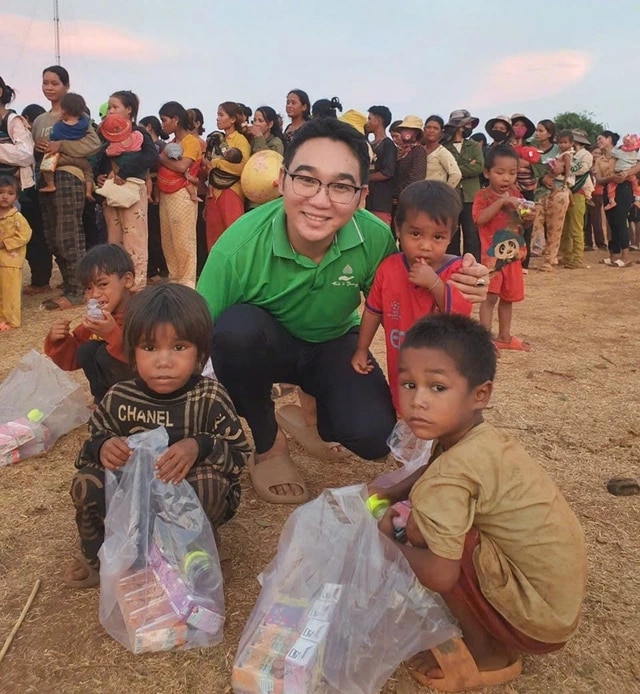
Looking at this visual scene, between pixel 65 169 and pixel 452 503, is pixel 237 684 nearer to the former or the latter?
pixel 452 503

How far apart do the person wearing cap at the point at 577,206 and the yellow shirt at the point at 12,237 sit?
7046 millimetres

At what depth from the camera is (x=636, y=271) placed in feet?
29.5

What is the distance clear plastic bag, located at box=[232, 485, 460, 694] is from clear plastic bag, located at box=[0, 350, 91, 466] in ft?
5.90

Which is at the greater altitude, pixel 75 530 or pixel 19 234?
pixel 19 234

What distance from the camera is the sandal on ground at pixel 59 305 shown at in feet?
19.4

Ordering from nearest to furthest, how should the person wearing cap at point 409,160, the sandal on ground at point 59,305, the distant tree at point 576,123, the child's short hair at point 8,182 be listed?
the child's short hair at point 8,182
the sandal on ground at point 59,305
the person wearing cap at point 409,160
the distant tree at point 576,123

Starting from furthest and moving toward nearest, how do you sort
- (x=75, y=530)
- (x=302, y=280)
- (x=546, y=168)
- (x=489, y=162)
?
(x=546, y=168) → (x=489, y=162) → (x=302, y=280) → (x=75, y=530)

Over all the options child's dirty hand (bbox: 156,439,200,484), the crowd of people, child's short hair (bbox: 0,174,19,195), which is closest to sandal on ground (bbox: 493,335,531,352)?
the crowd of people

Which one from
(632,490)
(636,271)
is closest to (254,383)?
(632,490)

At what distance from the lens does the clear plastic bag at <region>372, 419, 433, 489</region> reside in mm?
2039

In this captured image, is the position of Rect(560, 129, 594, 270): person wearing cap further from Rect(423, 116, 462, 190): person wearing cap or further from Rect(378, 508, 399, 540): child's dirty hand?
Rect(378, 508, 399, 540): child's dirty hand

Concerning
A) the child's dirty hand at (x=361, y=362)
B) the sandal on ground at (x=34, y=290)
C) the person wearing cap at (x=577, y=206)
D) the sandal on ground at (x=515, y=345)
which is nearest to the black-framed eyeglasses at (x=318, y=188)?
the child's dirty hand at (x=361, y=362)

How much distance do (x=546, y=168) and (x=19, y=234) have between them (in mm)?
6541

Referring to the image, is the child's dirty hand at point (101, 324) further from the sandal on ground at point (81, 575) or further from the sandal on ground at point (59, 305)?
the sandal on ground at point (59, 305)
